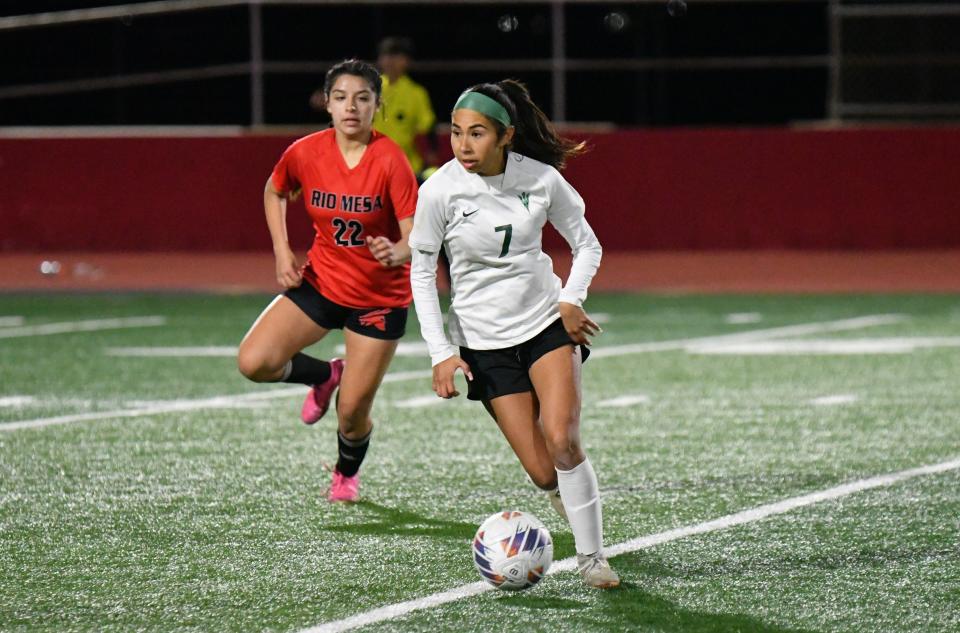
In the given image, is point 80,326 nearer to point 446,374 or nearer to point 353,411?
point 353,411

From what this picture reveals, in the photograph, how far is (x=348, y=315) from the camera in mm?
7781

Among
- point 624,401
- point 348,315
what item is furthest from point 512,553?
point 624,401

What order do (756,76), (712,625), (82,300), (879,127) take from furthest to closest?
(756,76) < (879,127) < (82,300) < (712,625)

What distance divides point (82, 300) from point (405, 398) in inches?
297

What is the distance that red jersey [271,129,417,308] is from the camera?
7520 millimetres

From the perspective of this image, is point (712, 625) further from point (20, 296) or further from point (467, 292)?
point (20, 296)

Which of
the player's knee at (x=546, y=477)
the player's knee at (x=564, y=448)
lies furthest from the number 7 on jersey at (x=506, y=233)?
the player's knee at (x=546, y=477)

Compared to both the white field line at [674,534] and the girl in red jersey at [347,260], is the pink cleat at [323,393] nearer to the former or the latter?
the girl in red jersey at [347,260]

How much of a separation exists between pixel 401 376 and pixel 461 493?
4.20 m

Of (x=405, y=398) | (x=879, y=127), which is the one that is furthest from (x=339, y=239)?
(x=879, y=127)

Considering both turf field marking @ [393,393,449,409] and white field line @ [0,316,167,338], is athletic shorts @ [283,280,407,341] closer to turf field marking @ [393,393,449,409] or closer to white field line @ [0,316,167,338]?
turf field marking @ [393,393,449,409]

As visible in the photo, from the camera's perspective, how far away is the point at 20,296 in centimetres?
1806

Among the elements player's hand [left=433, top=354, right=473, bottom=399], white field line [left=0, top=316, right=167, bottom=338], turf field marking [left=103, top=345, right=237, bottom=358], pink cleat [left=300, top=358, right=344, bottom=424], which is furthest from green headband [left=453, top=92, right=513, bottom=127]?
white field line [left=0, top=316, right=167, bottom=338]

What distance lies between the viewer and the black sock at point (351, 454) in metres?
7.71
